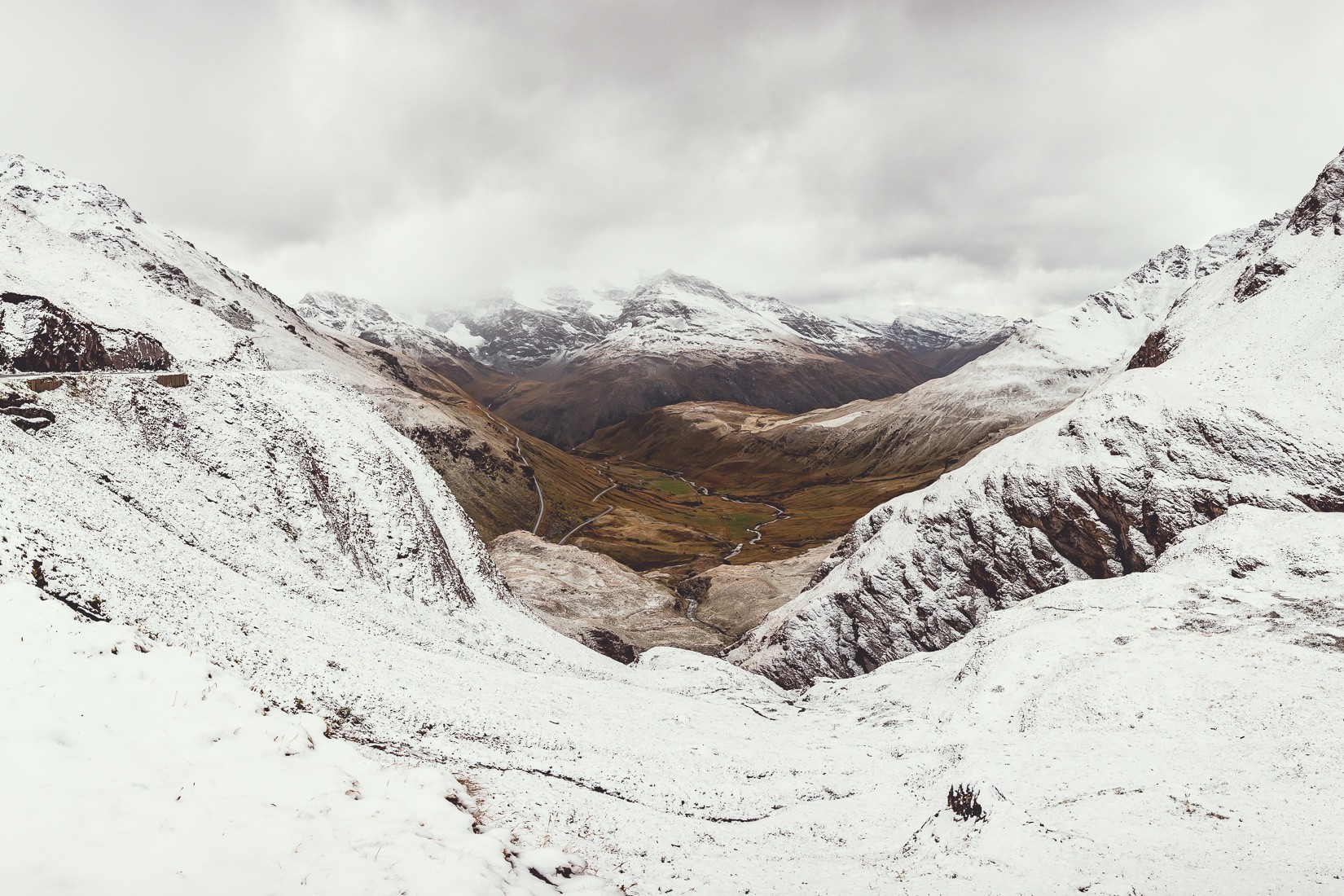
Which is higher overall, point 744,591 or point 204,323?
point 204,323

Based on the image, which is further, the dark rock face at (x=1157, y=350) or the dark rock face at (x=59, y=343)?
the dark rock face at (x=1157, y=350)

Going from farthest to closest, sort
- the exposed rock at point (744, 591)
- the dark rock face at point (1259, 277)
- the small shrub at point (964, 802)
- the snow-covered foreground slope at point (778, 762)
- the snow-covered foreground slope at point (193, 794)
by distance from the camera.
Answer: the exposed rock at point (744, 591)
the dark rock face at point (1259, 277)
the small shrub at point (964, 802)
the snow-covered foreground slope at point (778, 762)
the snow-covered foreground slope at point (193, 794)

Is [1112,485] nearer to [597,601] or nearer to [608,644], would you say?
[608,644]

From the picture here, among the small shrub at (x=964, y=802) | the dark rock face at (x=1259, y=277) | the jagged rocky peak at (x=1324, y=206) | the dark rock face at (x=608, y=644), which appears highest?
the jagged rocky peak at (x=1324, y=206)

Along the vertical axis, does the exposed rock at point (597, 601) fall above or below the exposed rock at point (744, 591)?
below

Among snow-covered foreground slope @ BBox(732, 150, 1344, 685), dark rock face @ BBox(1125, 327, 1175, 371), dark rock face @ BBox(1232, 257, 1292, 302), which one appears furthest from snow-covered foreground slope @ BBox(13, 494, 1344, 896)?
dark rock face @ BBox(1232, 257, 1292, 302)

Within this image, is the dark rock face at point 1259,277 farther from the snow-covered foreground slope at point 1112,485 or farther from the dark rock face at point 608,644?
the dark rock face at point 608,644

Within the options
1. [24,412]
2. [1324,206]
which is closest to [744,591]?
[24,412]

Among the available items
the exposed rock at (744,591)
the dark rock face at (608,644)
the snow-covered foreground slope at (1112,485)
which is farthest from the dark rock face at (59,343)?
the exposed rock at (744,591)
